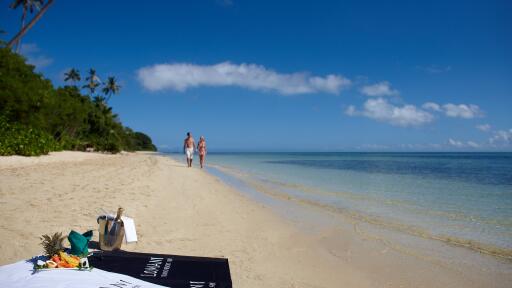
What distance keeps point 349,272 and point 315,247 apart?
112 centimetres

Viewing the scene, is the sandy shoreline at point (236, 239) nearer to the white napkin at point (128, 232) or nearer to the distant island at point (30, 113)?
the white napkin at point (128, 232)

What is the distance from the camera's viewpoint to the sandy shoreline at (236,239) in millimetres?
4441

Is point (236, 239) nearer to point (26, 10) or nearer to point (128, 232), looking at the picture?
point (128, 232)

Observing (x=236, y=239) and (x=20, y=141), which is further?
(x=20, y=141)

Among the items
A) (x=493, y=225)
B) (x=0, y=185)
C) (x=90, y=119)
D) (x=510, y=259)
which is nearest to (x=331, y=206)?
(x=493, y=225)

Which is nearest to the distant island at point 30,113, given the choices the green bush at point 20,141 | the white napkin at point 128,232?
the green bush at point 20,141

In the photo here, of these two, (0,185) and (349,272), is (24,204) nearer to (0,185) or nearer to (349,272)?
(0,185)

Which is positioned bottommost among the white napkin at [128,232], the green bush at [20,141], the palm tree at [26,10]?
the white napkin at [128,232]

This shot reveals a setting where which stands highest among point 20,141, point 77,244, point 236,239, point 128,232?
point 20,141

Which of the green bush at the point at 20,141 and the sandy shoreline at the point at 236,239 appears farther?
the green bush at the point at 20,141

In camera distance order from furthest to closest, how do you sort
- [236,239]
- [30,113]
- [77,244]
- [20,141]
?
[30,113]
[20,141]
[236,239]
[77,244]

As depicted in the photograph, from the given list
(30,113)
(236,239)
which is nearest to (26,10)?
(30,113)

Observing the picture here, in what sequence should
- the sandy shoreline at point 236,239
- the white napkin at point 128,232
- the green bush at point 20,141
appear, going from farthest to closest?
the green bush at point 20,141
the white napkin at point 128,232
the sandy shoreline at point 236,239

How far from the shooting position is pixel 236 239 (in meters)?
5.88
